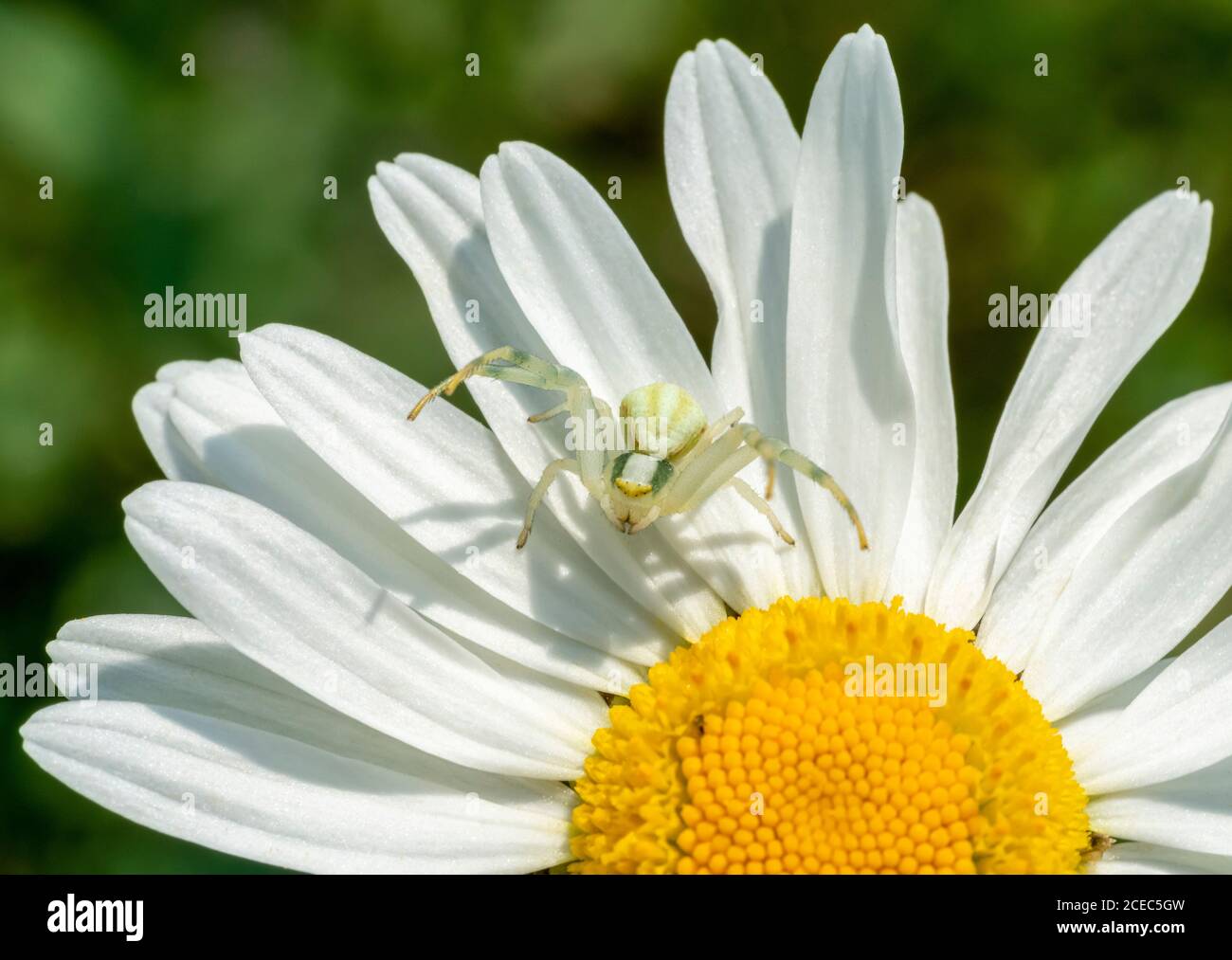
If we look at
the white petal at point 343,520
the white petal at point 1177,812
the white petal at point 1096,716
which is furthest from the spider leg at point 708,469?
the white petal at point 1177,812

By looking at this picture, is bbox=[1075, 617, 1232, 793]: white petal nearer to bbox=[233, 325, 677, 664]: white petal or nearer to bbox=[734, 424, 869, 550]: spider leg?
bbox=[734, 424, 869, 550]: spider leg

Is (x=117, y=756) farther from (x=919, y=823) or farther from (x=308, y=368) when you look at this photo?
(x=919, y=823)

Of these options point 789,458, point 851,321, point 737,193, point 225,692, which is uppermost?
point 737,193

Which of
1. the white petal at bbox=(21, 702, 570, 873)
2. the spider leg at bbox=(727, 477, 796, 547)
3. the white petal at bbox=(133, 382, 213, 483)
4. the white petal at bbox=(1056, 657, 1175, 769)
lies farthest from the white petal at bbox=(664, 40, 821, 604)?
the white petal at bbox=(133, 382, 213, 483)

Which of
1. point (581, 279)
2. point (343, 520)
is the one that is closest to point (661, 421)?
point (581, 279)

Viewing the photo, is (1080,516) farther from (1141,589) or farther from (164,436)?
(164,436)
